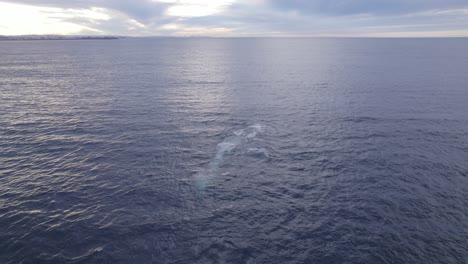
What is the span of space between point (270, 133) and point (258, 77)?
76.0m

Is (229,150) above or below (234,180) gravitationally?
above

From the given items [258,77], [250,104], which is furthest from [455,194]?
[258,77]

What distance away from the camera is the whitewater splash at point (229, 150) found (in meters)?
48.3

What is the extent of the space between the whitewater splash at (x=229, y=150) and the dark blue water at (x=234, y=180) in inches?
13.8

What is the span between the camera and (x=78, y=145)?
6000 cm

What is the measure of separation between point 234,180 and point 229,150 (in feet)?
36.5

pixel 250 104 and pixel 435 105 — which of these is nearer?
pixel 435 105

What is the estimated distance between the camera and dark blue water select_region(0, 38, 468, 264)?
34000 mm

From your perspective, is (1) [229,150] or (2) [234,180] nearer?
(2) [234,180]

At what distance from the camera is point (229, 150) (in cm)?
5809

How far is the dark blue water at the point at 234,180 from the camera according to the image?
3400 centimetres

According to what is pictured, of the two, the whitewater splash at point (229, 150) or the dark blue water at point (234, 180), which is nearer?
the dark blue water at point (234, 180)

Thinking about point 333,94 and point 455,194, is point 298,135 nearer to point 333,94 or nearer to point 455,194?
point 455,194

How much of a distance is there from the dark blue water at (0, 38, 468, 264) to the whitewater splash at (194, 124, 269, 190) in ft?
1.15
